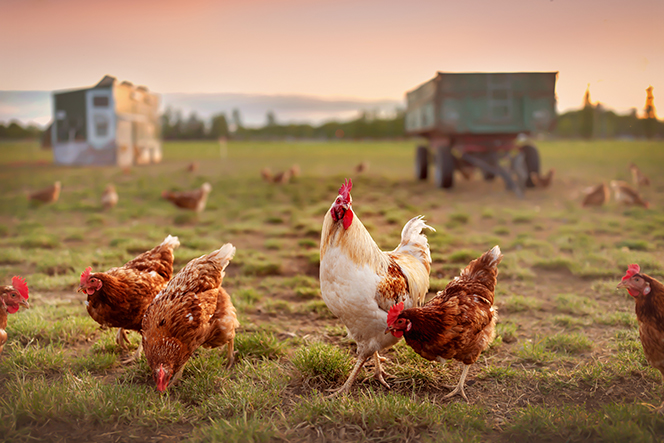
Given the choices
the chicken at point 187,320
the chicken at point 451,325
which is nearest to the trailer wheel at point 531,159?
the chicken at point 451,325

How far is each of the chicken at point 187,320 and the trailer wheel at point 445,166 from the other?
8.83 metres

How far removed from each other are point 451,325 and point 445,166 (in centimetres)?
887

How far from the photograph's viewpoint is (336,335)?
144 inches

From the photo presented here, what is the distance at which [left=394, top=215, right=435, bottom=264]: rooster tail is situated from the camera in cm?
347

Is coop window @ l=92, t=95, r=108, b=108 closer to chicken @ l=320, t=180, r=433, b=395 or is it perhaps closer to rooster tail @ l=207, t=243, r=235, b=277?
rooster tail @ l=207, t=243, r=235, b=277

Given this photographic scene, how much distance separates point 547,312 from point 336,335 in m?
2.24

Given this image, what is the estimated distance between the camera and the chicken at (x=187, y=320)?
2.62 meters

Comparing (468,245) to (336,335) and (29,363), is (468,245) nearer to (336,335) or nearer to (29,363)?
(336,335)

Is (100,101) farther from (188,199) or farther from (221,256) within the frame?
(221,256)

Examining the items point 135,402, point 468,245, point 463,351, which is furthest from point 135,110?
point 463,351

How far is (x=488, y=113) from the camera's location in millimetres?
9555

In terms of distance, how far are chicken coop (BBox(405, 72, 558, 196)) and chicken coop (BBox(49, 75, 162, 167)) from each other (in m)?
7.39

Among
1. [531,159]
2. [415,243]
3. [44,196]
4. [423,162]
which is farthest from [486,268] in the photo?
[423,162]

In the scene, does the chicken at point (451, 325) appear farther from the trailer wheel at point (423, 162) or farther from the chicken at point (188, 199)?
the trailer wheel at point (423, 162)
